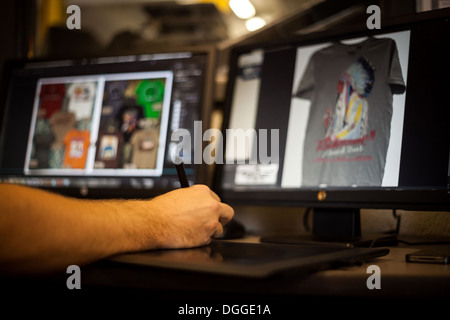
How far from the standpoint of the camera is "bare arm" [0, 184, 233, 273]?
19.7 inches

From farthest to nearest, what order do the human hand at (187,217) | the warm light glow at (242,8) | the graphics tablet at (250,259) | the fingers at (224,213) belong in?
the warm light glow at (242,8) → the fingers at (224,213) → the human hand at (187,217) → the graphics tablet at (250,259)

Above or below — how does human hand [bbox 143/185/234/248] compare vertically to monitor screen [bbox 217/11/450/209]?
below

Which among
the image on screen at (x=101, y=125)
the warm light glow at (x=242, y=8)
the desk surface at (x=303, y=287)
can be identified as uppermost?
the warm light glow at (x=242, y=8)

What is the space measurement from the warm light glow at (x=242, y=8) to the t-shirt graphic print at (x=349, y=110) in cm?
410

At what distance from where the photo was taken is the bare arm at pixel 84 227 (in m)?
0.50

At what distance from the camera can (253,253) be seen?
1.95 feet

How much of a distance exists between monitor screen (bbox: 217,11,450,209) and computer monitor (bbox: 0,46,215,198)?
13cm

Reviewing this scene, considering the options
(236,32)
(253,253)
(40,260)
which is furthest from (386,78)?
(236,32)

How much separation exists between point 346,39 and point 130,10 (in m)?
4.87

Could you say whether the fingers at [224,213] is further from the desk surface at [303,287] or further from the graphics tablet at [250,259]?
the desk surface at [303,287]

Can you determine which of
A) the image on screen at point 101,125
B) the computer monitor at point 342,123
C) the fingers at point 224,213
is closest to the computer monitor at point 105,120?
the image on screen at point 101,125

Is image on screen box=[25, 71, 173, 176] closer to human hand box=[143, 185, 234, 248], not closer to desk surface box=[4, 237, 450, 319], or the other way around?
human hand box=[143, 185, 234, 248]

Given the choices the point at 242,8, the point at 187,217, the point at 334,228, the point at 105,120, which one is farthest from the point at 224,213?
the point at 242,8

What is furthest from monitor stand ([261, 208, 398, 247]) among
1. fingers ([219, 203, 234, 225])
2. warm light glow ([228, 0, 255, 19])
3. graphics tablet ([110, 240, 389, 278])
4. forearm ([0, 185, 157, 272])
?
warm light glow ([228, 0, 255, 19])
